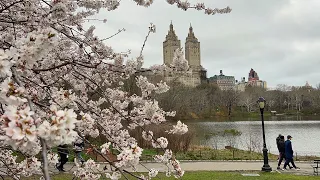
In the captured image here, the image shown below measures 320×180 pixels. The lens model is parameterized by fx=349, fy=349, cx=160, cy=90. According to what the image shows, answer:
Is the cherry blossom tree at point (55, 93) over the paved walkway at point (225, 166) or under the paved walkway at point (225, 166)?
over

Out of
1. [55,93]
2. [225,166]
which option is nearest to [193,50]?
[225,166]

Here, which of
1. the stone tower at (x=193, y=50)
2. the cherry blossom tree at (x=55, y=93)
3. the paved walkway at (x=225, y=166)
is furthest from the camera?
the stone tower at (x=193, y=50)

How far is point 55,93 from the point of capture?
2.88 meters

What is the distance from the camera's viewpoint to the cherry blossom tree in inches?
65.1

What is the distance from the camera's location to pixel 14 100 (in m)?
1.68

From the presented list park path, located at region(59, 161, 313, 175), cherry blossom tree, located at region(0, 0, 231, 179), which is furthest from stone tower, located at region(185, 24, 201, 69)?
cherry blossom tree, located at region(0, 0, 231, 179)

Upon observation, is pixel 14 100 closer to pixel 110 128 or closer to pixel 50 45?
pixel 50 45

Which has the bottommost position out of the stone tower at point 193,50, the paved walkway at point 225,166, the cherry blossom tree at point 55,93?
the paved walkway at point 225,166

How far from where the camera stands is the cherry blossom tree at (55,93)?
1.65m

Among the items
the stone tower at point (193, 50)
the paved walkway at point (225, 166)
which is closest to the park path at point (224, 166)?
the paved walkway at point (225, 166)

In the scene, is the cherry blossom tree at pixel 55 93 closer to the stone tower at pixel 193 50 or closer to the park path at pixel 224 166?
the park path at pixel 224 166

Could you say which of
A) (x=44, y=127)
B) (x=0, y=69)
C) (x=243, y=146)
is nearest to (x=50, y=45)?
(x=0, y=69)

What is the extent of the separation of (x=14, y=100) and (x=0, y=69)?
216mm

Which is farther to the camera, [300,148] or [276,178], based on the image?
[300,148]
